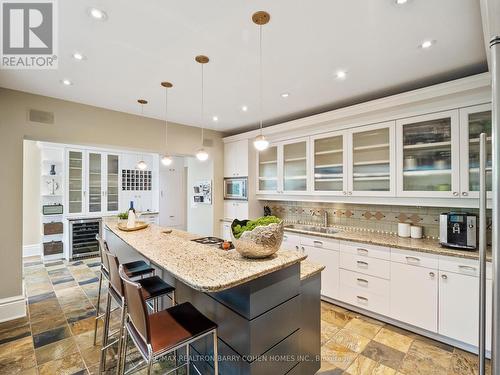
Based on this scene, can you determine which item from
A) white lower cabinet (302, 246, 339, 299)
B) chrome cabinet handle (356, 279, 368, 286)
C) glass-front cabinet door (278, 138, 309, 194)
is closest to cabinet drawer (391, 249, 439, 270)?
chrome cabinet handle (356, 279, 368, 286)

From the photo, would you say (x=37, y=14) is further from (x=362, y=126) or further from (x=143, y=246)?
(x=362, y=126)

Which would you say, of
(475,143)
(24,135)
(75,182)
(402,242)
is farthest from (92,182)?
(475,143)

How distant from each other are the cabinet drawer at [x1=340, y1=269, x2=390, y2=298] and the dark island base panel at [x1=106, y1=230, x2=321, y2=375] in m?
1.21

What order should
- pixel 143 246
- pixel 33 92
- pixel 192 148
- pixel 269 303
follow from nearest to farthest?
pixel 269 303
pixel 143 246
pixel 33 92
pixel 192 148

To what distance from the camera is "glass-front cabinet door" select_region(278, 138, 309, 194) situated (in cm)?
381

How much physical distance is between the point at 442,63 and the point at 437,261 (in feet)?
6.20

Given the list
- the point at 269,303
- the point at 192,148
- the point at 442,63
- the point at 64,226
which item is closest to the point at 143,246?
the point at 269,303

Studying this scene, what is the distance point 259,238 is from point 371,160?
89.8 inches

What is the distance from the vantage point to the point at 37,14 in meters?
1.68

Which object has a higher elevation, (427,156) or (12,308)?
(427,156)

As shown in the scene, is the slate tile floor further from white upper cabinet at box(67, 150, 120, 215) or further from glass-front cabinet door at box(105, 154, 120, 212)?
glass-front cabinet door at box(105, 154, 120, 212)

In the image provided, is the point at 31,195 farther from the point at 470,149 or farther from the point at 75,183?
the point at 470,149

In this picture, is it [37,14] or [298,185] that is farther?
[298,185]

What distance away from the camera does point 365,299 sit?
2.89 meters
